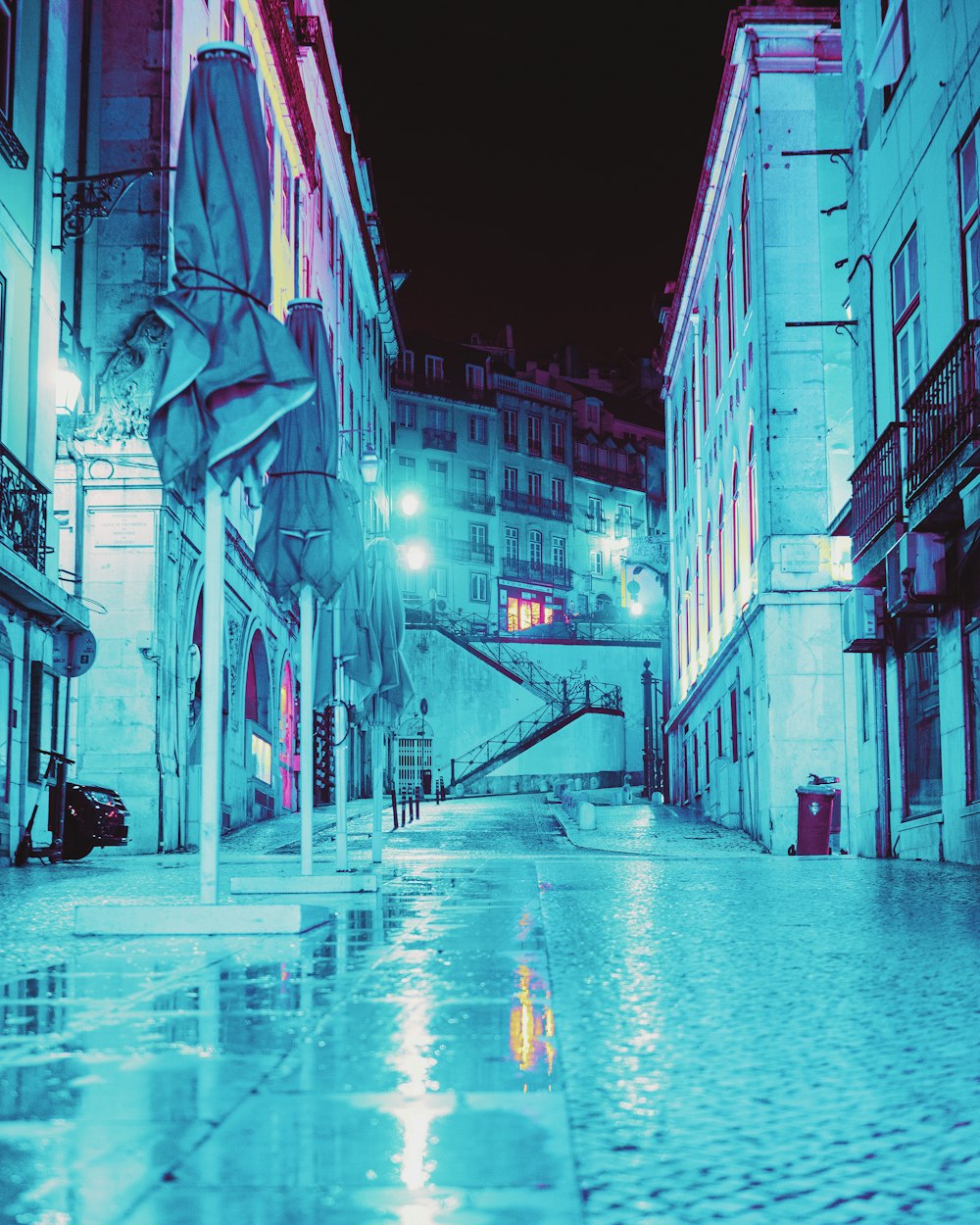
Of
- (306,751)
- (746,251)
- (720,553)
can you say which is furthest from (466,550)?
(306,751)

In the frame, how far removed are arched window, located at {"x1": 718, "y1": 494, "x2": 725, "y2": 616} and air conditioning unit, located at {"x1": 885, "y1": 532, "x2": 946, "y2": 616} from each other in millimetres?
18373

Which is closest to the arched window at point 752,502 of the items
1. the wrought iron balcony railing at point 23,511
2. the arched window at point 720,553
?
the arched window at point 720,553

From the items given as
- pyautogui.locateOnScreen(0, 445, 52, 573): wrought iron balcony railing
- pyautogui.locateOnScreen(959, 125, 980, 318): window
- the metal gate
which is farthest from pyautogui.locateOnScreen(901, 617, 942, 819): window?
the metal gate

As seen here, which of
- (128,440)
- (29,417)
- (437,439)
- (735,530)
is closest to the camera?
(29,417)

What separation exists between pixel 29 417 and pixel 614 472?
6690 centimetres

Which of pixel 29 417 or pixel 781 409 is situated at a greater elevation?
pixel 781 409

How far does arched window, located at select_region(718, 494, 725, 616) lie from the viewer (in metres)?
34.8

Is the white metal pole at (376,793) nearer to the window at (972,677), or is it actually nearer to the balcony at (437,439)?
the window at (972,677)

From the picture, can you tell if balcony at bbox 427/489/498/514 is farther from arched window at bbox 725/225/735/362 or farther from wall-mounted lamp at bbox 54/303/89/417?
wall-mounted lamp at bbox 54/303/89/417

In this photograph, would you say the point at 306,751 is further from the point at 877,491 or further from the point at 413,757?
the point at 413,757

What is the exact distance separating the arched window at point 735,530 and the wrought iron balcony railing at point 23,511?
16.5m

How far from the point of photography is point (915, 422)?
16.3 meters

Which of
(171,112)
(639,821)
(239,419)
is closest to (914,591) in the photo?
(239,419)

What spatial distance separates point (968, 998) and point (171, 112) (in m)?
24.5
